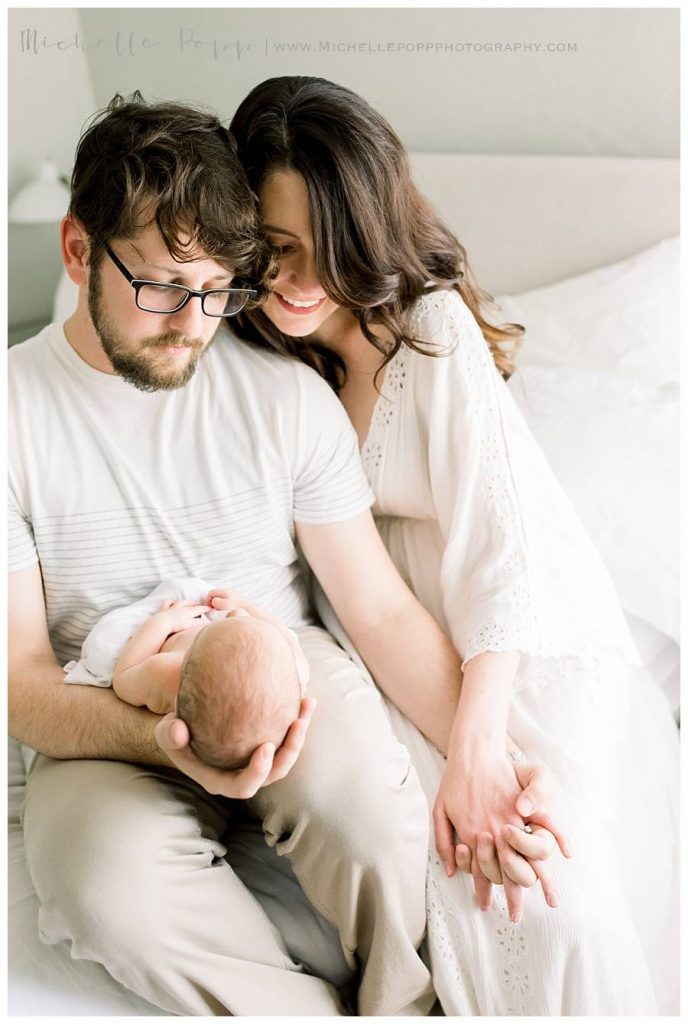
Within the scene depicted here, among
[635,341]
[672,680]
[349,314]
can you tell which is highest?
[349,314]

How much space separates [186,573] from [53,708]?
0.83ft

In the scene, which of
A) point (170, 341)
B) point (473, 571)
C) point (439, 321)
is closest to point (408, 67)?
point (439, 321)

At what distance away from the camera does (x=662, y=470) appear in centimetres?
166

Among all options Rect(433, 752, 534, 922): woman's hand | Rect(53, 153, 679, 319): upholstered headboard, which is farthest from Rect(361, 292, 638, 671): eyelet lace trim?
Rect(53, 153, 679, 319): upholstered headboard

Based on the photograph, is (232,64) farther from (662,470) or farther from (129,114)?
(662,470)

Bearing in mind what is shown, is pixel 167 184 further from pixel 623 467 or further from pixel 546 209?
pixel 546 209

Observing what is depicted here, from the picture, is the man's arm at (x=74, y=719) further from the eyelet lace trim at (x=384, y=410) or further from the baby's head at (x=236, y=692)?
the eyelet lace trim at (x=384, y=410)

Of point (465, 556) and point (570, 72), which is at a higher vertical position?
point (570, 72)

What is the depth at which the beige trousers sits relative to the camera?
3.42ft

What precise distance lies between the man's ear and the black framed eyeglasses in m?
0.06

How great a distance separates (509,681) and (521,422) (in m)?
0.41

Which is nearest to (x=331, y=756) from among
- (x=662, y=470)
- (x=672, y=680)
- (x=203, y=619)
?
(x=203, y=619)

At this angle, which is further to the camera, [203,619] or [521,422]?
[521,422]

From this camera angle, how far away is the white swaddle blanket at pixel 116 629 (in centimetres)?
119
